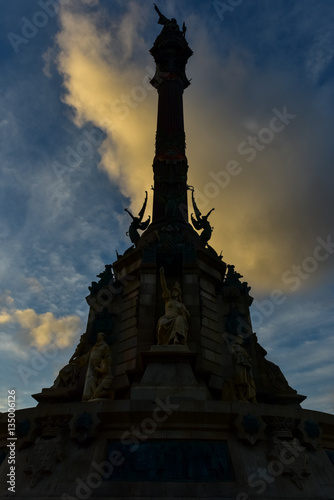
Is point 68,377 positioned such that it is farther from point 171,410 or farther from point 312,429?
point 312,429

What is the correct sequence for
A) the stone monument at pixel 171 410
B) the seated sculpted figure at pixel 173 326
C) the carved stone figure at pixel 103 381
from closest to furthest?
the stone monument at pixel 171 410, the carved stone figure at pixel 103 381, the seated sculpted figure at pixel 173 326

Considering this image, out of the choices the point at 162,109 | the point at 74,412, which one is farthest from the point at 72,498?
the point at 162,109

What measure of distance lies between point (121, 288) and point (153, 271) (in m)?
2.53

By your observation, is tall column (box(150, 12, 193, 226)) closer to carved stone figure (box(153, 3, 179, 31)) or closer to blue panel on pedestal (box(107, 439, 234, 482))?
carved stone figure (box(153, 3, 179, 31))

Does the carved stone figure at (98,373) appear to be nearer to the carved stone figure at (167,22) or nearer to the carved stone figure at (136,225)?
the carved stone figure at (136,225)

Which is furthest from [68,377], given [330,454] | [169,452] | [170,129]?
[170,129]

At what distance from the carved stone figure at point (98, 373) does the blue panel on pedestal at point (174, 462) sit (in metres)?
3.33

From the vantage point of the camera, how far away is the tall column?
2364cm

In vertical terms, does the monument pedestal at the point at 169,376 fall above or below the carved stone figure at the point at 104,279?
below

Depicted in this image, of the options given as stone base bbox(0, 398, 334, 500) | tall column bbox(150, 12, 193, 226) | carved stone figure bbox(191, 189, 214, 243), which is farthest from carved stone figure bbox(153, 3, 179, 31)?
stone base bbox(0, 398, 334, 500)

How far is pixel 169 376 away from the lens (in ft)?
43.3

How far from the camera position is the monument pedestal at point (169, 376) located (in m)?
12.3

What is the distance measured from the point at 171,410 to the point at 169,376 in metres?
2.71

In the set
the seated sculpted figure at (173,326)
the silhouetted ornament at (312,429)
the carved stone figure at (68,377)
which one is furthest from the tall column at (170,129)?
the silhouetted ornament at (312,429)
